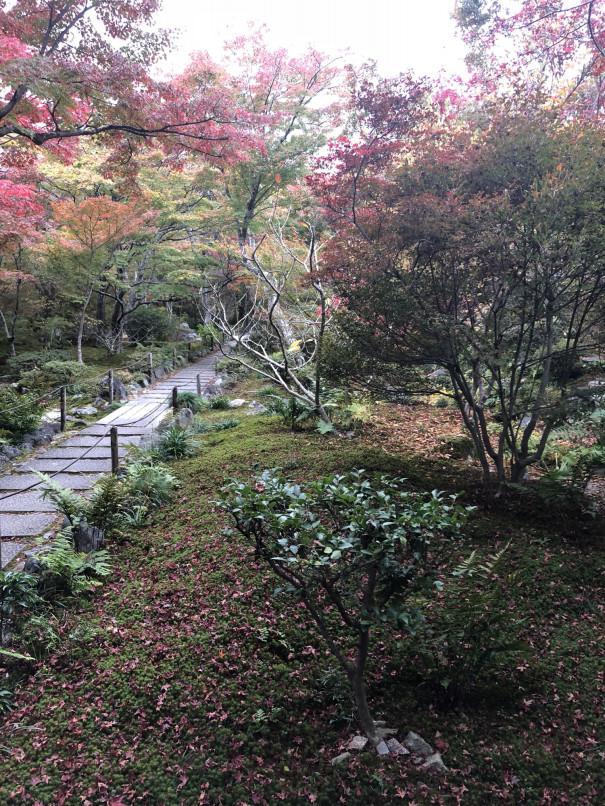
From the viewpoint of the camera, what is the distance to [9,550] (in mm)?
4055

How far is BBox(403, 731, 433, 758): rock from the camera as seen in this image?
2129mm

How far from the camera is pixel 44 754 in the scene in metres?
2.28

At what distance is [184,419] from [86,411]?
2.37m

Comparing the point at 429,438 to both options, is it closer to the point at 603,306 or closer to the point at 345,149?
the point at 603,306

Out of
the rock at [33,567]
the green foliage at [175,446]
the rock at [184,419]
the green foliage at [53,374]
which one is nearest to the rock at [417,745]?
the rock at [33,567]

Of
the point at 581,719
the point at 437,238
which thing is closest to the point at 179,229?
the point at 437,238

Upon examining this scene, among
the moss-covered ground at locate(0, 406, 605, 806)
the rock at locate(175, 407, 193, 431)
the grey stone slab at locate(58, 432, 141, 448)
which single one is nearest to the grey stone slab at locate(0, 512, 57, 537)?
the moss-covered ground at locate(0, 406, 605, 806)

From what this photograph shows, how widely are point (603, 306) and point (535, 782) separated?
385 cm

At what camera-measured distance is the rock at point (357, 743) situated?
212 cm

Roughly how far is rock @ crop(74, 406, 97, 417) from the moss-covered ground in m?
6.16

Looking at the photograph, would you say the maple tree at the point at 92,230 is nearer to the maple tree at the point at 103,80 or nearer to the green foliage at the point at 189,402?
the green foliage at the point at 189,402

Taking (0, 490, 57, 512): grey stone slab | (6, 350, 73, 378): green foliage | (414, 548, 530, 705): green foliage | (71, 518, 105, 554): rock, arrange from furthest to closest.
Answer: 1. (6, 350, 73, 378): green foliage
2. (0, 490, 57, 512): grey stone slab
3. (71, 518, 105, 554): rock
4. (414, 548, 530, 705): green foliage

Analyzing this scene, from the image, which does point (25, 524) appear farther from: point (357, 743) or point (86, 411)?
point (86, 411)

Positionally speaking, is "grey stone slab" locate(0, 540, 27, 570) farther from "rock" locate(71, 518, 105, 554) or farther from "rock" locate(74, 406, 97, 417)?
"rock" locate(74, 406, 97, 417)
